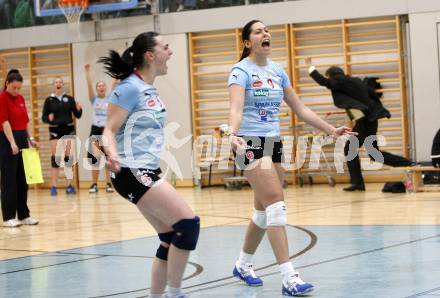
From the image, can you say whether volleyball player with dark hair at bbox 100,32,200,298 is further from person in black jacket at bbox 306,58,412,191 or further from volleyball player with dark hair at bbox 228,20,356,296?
person in black jacket at bbox 306,58,412,191

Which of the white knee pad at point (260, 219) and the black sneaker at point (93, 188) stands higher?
the white knee pad at point (260, 219)

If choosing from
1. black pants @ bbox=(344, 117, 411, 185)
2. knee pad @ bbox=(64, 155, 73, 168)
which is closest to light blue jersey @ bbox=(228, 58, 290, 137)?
black pants @ bbox=(344, 117, 411, 185)

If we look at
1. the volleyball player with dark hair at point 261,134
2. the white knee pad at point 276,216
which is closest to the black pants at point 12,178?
the volleyball player with dark hair at point 261,134

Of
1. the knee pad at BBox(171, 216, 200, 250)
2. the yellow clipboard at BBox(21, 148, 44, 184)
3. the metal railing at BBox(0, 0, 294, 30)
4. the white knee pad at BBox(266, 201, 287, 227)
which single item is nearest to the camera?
the knee pad at BBox(171, 216, 200, 250)

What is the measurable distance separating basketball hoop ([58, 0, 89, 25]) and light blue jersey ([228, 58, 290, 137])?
11779mm

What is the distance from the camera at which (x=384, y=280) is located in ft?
20.0

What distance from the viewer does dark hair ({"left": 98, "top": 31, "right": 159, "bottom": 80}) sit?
5.23 m

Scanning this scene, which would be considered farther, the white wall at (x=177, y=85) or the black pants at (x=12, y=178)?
the white wall at (x=177, y=85)

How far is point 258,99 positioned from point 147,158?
1388mm

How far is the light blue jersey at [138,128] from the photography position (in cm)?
507

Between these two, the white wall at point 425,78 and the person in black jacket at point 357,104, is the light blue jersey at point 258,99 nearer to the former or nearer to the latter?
the person in black jacket at point 357,104

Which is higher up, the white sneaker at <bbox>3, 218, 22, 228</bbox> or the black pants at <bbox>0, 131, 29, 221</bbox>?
the black pants at <bbox>0, 131, 29, 221</bbox>

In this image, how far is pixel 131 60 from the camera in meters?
5.29

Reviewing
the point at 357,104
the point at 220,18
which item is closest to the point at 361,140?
the point at 357,104
